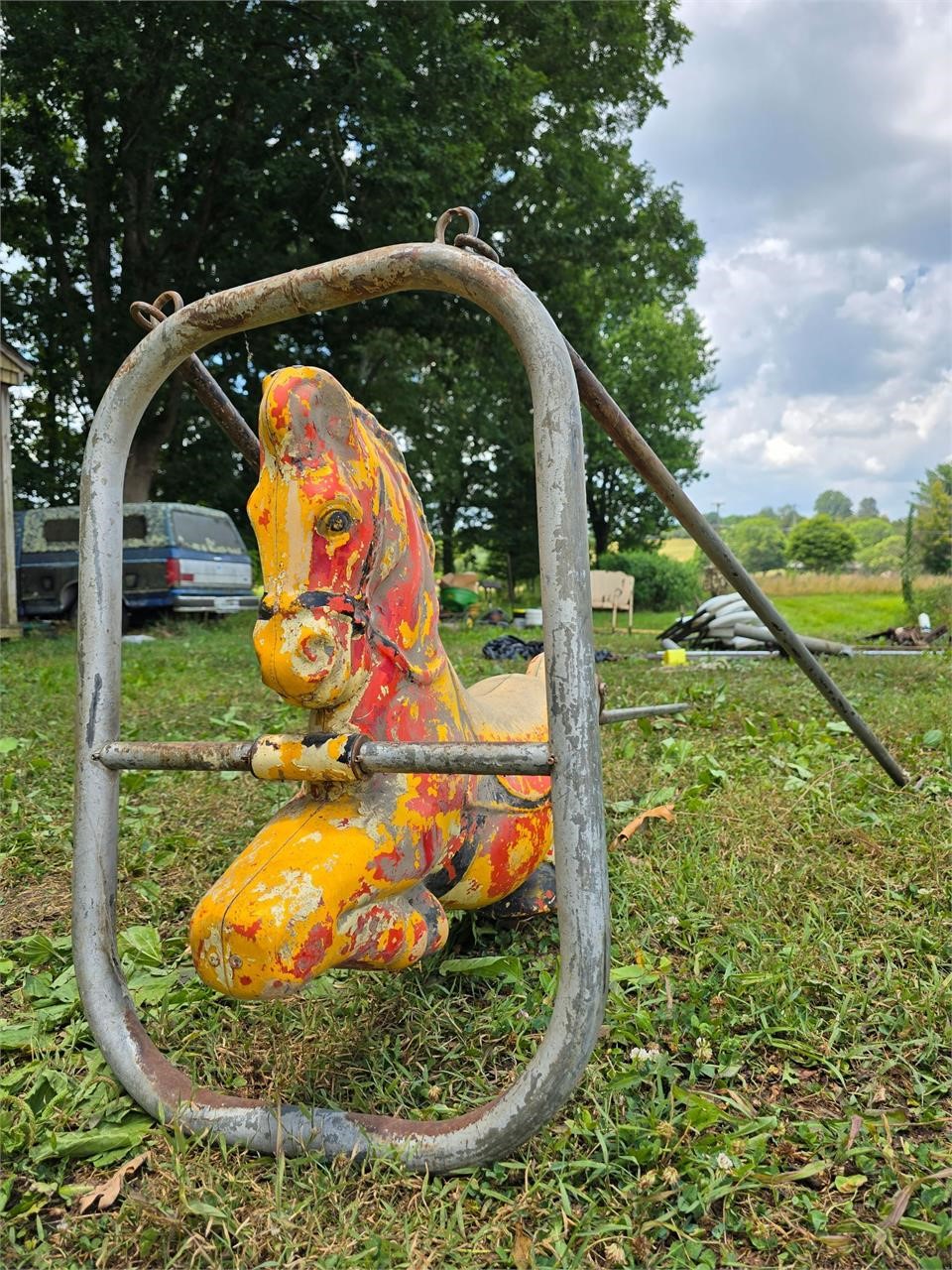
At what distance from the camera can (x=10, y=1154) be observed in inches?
53.2

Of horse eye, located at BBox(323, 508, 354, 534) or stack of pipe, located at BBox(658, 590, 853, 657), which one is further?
stack of pipe, located at BBox(658, 590, 853, 657)

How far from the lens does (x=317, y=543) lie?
1335mm

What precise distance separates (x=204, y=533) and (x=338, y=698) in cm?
1181

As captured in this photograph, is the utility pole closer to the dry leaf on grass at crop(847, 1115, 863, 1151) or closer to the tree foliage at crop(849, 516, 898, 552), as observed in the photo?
the dry leaf on grass at crop(847, 1115, 863, 1151)

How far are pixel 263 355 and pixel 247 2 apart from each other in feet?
14.5

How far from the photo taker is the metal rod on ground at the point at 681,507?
5.72 ft

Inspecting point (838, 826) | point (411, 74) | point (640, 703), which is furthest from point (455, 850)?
point (411, 74)

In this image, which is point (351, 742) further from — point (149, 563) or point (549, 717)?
point (149, 563)

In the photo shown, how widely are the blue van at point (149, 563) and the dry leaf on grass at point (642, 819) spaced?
9.98m

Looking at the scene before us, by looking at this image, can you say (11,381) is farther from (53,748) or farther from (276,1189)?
(276,1189)

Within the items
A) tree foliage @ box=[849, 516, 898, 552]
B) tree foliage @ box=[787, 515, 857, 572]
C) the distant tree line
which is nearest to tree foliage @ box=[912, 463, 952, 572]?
the distant tree line

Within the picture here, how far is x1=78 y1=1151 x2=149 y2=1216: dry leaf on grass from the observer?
1.24 meters

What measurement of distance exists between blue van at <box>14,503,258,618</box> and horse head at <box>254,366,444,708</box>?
10.8m

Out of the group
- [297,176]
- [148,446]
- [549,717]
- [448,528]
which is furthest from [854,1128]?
[448,528]
